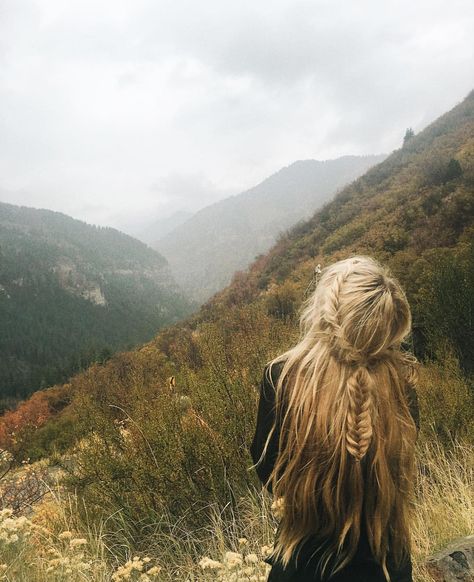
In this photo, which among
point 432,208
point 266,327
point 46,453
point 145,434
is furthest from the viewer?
point 432,208

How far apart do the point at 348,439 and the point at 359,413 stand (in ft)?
0.28

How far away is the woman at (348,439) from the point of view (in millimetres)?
1193

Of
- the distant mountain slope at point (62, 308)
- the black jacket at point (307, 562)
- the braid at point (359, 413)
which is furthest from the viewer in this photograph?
the distant mountain slope at point (62, 308)

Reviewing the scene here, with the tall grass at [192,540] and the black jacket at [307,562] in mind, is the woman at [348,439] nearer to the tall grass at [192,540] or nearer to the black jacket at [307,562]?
the black jacket at [307,562]

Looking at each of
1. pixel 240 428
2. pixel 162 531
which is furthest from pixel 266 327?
pixel 162 531

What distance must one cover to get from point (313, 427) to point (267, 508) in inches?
84.8

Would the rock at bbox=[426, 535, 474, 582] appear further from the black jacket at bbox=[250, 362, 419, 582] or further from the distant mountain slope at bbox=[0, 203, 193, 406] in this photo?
the distant mountain slope at bbox=[0, 203, 193, 406]

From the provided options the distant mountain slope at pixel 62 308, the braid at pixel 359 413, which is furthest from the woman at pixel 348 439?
the distant mountain slope at pixel 62 308

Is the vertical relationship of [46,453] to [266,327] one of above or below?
below

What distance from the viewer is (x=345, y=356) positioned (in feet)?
4.04

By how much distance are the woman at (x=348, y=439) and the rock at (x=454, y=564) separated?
86 centimetres

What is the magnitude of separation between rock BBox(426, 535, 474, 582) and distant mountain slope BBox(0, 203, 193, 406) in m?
58.8

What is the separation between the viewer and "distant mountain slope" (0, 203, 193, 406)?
8112 centimetres

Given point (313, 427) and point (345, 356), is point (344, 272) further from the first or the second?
point (313, 427)
